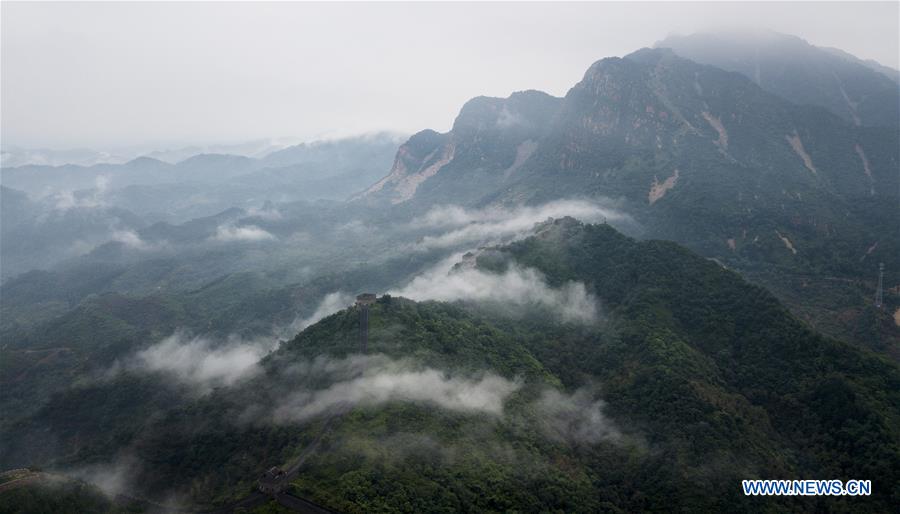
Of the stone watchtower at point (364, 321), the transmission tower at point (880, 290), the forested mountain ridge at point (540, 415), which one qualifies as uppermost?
the stone watchtower at point (364, 321)

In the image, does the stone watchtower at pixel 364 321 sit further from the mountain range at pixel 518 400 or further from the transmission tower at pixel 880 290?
the transmission tower at pixel 880 290

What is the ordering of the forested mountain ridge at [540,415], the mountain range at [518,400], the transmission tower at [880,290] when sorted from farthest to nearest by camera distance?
the transmission tower at [880,290], the mountain range at [518,400], the forested mountain ridge at [540,415]

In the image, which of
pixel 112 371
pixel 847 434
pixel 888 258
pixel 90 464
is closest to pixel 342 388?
pixel 90 464

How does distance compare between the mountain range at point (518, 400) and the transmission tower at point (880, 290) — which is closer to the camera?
the mountain range at point (518, 400)

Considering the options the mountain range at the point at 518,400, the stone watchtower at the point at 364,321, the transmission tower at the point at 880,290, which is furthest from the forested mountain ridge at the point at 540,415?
the transmission tower at the point at 880,290

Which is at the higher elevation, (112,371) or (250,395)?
(250,395)

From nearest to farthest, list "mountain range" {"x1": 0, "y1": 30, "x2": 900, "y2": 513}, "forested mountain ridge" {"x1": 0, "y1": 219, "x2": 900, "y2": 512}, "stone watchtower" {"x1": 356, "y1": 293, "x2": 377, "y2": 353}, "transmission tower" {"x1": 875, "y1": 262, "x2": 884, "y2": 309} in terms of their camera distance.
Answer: "forested mountain ridge" {"x1": 0, "y1": 219, "x2": 900, "y2": 512} → "mountain range" {"x1": 0, "y1": 30, "x2": 900, "y2": 513} → "stone watchtower" {"x1": 356, "y1": 293, "x2": 377, "y2": 353} → "transmission tower" {"x1": 875, "y1": 262, "x2": 884, "y2": 309}

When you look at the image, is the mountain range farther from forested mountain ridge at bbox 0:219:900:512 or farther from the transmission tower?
the transmission tower

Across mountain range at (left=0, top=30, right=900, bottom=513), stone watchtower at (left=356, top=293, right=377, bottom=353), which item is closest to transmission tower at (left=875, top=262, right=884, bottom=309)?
mountain range at (left=0, top=30, right=900, bottom=513)

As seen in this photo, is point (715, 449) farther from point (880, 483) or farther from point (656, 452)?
point (880, 483)
